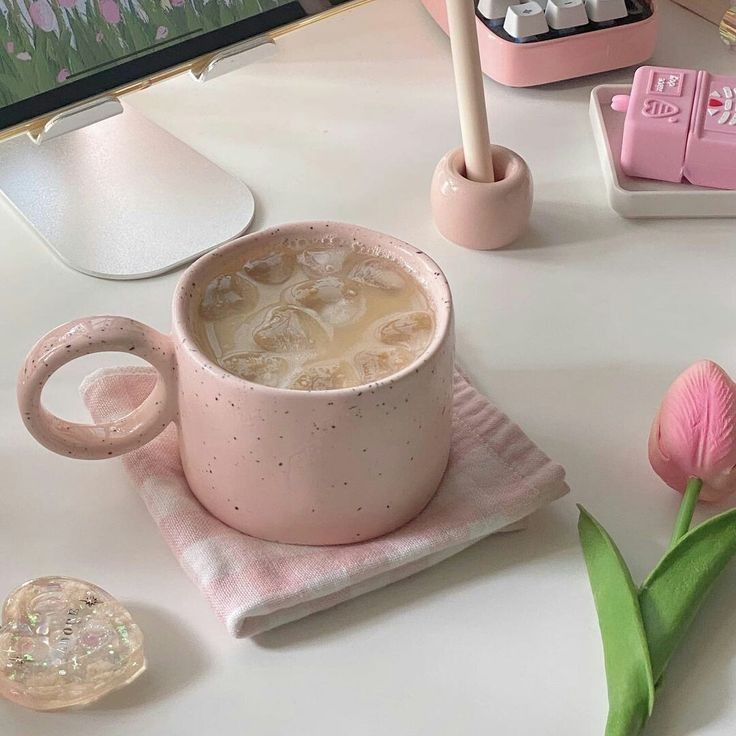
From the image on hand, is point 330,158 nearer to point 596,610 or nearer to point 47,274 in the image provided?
point 47,274

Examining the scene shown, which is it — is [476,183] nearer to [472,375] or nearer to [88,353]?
[472,375]

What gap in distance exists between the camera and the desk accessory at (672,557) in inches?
16.1

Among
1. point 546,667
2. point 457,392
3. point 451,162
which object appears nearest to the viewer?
point 546,667

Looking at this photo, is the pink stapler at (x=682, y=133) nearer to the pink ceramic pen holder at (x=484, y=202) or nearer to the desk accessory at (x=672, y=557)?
the pink ceramic pen holder at (x=484, y=202)

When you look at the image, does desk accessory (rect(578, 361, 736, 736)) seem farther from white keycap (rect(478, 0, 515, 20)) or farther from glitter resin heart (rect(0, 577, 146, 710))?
white keycap (rect(478, 0, 515, 20))

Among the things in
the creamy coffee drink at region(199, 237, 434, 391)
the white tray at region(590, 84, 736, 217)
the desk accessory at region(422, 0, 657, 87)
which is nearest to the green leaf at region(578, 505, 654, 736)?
the creamy coffee drink at region(199, 237, 434, 391)

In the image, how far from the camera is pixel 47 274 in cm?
62

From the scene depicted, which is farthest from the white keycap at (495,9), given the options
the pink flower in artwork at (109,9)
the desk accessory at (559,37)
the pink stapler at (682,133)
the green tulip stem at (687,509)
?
the green tulip stem at (687,509)

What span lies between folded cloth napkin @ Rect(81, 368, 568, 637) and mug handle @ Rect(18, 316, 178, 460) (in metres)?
0.03

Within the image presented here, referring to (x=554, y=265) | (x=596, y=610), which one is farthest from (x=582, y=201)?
(x=596, y=610)

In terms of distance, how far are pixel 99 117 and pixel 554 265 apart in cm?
25

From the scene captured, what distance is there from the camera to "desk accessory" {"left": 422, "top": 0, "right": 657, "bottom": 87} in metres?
0.72

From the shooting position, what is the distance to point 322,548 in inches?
17.9

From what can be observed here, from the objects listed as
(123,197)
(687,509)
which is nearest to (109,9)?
(123,197)
